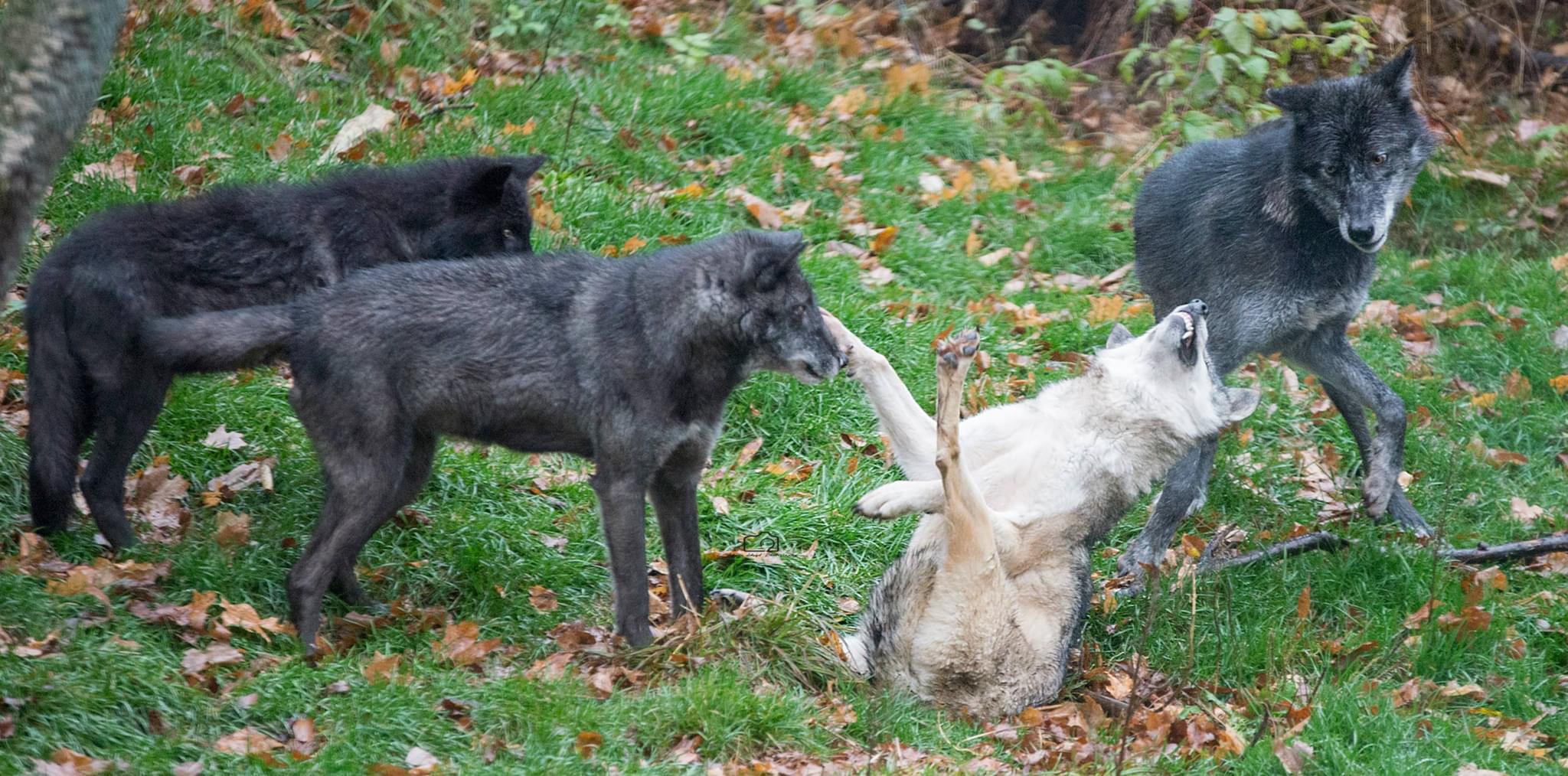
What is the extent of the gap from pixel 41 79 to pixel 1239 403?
438 centimetres

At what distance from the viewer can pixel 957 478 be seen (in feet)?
15.5

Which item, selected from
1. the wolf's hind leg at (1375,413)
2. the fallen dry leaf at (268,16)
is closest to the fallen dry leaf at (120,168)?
the fallen dry leaf at (268,16)

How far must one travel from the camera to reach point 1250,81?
35.1ft

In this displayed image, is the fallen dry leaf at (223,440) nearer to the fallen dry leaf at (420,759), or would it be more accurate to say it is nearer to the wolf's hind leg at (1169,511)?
the fallen dry leaf at (420,759)

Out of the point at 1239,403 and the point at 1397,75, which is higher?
the point at 1397,75

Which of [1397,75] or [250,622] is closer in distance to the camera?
[250,622]

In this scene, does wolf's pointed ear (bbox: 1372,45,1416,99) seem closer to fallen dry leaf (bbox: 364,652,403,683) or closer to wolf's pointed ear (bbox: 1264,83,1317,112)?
wolf's pointed ear (bbox: 1264,83,1317,112)

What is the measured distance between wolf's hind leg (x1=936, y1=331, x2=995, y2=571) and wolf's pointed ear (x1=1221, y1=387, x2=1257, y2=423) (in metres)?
1.26

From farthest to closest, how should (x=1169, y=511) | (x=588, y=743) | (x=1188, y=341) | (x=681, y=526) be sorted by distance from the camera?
(x=1169, y=511) → (x=1188, y=341) → (x=681, y=526) → (x=588, y=743)

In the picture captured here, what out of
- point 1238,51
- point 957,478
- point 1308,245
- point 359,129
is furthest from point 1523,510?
point 359,129

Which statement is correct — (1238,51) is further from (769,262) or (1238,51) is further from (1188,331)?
(769,262)

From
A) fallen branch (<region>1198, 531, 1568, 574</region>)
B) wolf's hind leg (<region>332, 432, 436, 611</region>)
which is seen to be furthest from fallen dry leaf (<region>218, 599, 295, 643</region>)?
fallen branch (<region>1198, 531, 1568, 574</region>)

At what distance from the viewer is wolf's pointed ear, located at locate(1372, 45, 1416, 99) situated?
5996 mm

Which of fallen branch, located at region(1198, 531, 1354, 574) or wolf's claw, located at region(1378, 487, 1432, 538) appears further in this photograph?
wolf's claw, located at region(1378, 487, 1432, 538)
